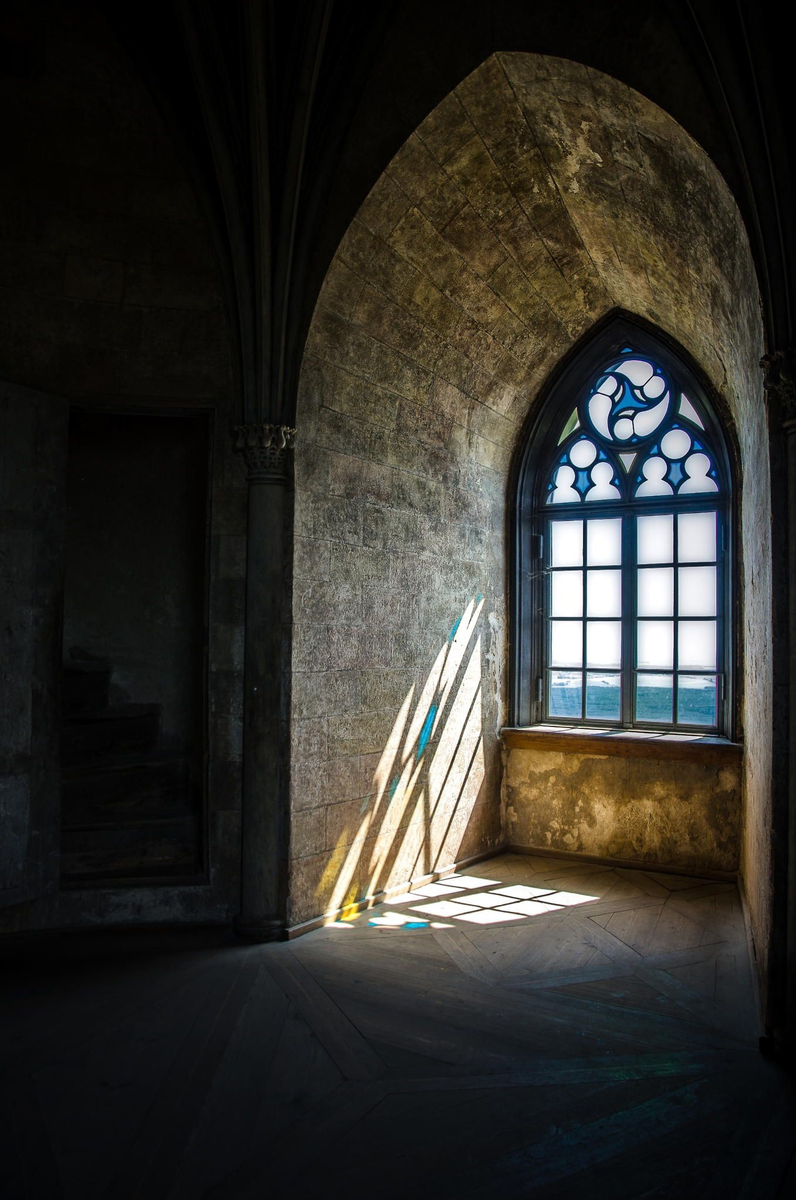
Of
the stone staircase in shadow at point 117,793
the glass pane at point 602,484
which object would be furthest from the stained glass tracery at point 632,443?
the stone staircase in shadow at point 117,793

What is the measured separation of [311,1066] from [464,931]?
80.2 inches

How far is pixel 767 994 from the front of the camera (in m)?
3.74

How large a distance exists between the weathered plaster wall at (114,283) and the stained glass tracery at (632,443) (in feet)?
11.8

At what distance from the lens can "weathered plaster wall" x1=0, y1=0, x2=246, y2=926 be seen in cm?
513

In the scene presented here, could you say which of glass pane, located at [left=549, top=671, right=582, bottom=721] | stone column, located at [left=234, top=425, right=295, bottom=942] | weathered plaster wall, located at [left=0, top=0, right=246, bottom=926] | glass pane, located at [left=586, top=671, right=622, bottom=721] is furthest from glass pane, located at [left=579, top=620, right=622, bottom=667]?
weathered plaster wall, located at [left=0, top=0, right=246, bottom=926]

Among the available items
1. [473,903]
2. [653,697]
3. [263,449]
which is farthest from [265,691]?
[653,697]

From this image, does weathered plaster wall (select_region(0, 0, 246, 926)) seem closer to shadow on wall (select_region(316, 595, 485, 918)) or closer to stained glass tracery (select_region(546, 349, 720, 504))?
shadow on wall (select_region(316, 595, 485, 918))

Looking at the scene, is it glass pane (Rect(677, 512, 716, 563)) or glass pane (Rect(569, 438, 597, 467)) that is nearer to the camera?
glass pane (Rect(677, 512, 716, 563))

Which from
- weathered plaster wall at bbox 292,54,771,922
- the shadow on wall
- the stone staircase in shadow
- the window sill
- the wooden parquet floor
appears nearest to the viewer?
the wooden parquet floor

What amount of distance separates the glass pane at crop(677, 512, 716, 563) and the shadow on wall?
5.90 feet

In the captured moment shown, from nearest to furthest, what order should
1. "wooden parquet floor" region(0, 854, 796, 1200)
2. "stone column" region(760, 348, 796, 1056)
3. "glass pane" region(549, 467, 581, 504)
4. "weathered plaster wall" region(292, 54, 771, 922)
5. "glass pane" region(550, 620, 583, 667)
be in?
"wooden parquet floor" region(0, 854, 796, 1200) → "stone column" region(760, 348, 796, 1056) → "weathered plaster wall" region(292, 54, 771, 922) → "glass pane" region(550, 620, 583, 667) → "glass pane" region(549, 467, 581, 504)

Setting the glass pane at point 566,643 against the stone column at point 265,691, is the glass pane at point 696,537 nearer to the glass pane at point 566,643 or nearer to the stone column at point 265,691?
the glass pane at point 566,643

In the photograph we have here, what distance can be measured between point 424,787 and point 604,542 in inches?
112

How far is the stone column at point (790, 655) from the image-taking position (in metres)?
3.53
